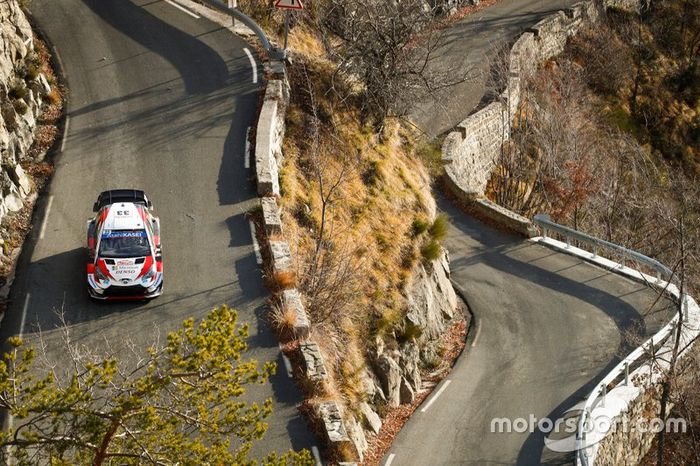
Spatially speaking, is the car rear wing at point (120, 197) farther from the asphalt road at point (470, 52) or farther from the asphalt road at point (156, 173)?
the asphalt road at point (470, 52)

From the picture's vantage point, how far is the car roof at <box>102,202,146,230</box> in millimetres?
18016

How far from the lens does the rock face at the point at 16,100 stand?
67.4 feet

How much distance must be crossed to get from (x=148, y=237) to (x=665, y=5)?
134ft

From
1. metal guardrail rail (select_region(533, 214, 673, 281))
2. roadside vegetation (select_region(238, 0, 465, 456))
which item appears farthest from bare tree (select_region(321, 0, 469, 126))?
metal guardrail rail (select_region(533, 214, 673, 281))

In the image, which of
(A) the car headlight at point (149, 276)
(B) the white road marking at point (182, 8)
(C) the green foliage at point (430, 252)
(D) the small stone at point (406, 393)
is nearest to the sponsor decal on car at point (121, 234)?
(A) the car headlight at point (149, 276)

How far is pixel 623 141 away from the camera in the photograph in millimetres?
39875

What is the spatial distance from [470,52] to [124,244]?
25.5 m

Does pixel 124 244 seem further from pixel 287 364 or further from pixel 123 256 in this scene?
pixel 287 364

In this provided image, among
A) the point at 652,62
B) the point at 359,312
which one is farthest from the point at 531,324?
the point at 652,62

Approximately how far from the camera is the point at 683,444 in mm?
21406

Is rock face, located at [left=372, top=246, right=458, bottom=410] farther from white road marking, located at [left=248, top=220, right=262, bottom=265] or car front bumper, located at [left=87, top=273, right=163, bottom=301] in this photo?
car front bumper, located at [left=87, top=273, right=163, bottom=301]

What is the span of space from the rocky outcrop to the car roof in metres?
3.20

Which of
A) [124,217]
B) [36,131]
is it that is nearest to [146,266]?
[124,217]

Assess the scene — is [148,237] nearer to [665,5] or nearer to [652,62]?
[652,62]
